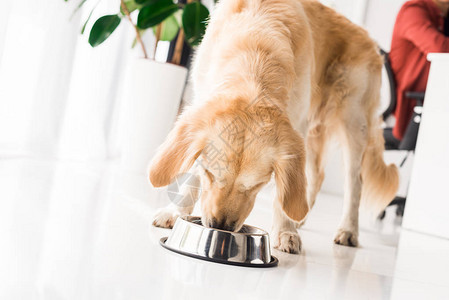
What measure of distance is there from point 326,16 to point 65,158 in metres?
2.22

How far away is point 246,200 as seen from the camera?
5.70 ft

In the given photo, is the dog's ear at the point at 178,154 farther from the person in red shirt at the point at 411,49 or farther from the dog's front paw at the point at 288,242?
the person in red shirt at the point at 411,49

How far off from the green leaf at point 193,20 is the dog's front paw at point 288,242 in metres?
2.05

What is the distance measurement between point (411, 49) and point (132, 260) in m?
3.64

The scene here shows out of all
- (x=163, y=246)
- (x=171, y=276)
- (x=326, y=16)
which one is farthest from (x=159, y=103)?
(x=171, y=276)

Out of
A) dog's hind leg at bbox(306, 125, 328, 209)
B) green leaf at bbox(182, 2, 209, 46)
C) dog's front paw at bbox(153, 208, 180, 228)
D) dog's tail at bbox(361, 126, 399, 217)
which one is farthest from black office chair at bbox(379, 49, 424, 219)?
dog's front paw at bbox(153, 208, 180, 228)

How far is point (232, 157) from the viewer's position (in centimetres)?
165

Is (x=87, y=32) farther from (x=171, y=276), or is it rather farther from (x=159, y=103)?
(x=171, y=276)

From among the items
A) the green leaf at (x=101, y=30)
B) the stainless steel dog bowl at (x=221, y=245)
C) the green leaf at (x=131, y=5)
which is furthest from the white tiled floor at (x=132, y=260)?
the green leaf at (x=131, y=5)

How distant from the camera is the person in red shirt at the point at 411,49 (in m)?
4.32

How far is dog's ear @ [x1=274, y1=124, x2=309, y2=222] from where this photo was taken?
1.74 meters

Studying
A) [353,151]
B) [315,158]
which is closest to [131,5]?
[315,158]

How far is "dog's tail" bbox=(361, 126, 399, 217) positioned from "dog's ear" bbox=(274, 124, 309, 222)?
4.83 feet

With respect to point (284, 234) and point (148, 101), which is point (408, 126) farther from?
point (284, 234)
